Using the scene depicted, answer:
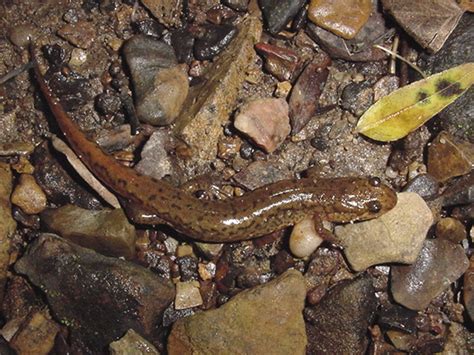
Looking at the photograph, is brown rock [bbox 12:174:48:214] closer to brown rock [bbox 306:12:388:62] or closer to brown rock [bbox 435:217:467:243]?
brown rock [bbox 306:12:388:62]

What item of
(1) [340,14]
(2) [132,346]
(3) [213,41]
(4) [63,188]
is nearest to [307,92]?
(1) [340,14]

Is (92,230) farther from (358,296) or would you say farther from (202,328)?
(358,296)

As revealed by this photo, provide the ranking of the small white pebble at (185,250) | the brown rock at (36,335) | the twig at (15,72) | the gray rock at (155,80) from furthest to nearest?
the twig at (15,72) → the small white pebble at (185,250) → the brown rock at (36,335) → the gray rock at (155,80)

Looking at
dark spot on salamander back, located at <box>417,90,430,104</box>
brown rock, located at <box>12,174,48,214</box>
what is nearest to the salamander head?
dark spot on salamander back, located at <box>417,90,430,104</box>

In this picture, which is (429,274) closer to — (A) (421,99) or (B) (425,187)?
(B) (425,187)

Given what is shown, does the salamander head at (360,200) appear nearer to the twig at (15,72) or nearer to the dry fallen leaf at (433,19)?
the dry fallen leaf at (433,19)

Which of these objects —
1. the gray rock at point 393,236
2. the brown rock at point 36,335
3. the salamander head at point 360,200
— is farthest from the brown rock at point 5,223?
the gray rock at point 393,236

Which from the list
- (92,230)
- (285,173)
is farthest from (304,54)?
(92,230)
